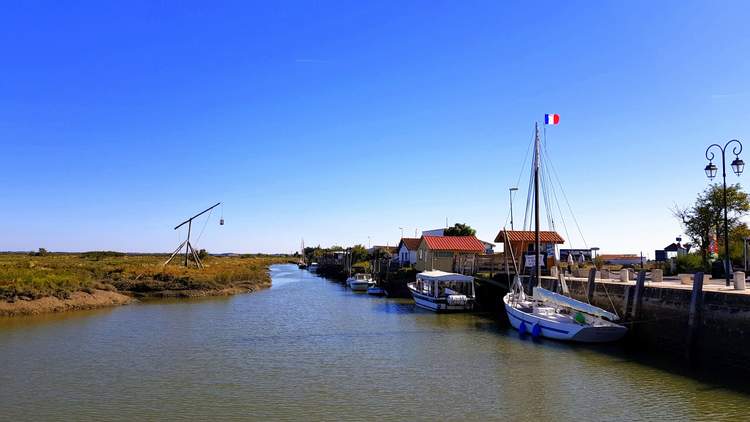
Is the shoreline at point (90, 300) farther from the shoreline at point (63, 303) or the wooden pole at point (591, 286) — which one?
the wooden pole at point (591, 286)

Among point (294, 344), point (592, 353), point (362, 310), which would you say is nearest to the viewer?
point (592, 353)

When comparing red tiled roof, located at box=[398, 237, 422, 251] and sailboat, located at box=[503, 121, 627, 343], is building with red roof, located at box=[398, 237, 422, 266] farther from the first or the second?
sailboat, located at box=[503, 121, 627, 343]

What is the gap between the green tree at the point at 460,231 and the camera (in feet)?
306

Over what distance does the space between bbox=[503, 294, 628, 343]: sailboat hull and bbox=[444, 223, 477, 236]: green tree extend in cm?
5961

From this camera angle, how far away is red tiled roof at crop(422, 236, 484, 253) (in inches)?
2603

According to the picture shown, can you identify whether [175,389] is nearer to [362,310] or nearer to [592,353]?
[592,353]

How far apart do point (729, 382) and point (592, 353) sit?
284 inches

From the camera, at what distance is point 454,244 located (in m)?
67.6

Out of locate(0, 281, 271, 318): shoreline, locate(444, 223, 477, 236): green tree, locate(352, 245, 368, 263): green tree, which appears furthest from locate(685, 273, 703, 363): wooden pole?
locate(352, 245, 368, 263): green tree

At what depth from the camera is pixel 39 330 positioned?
33969mm

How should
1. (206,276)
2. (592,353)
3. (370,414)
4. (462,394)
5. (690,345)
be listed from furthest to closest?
(206,276) → (592,353) → (690,345) → (462,394) → (370,414)

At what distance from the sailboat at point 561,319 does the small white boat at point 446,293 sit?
7.31 metres

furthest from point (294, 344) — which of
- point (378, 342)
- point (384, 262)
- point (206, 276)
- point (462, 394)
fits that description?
point (384, 262)

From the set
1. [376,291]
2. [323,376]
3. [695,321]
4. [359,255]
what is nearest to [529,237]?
[376,291]
